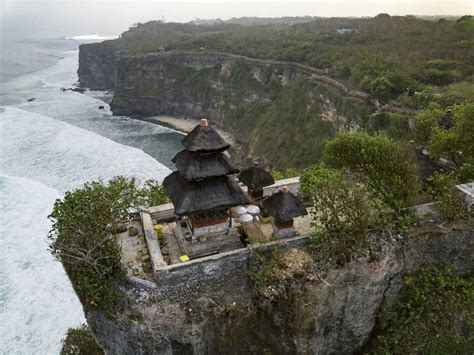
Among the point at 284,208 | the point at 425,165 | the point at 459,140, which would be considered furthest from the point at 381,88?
the point at 284,208

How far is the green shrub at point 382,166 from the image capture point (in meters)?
18.2

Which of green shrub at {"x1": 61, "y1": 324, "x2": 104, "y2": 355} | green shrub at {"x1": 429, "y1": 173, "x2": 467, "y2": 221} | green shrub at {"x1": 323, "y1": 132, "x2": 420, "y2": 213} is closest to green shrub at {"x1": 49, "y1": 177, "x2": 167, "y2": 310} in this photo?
green shrub at {"x1": 61, "y1": 324, "x2": 104, "y2": 355}

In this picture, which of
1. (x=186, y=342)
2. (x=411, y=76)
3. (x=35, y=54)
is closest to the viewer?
(x=186, y=342)

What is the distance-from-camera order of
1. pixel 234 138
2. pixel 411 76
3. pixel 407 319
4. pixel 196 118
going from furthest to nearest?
pixel 196 118
pixel 234 138
pixel 411 76
pixel 407 319

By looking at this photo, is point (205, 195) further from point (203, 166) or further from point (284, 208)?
point (284, 208)

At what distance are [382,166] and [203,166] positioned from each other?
8.72 meters

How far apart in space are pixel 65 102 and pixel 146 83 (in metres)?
20.7

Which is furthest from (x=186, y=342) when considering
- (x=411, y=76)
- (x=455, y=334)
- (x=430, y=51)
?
(x=430, y=51)

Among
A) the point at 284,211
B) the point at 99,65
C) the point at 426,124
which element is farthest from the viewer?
the point at 99,65

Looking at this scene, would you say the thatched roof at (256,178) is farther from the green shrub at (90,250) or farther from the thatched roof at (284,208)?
the green shrub at (90,250)

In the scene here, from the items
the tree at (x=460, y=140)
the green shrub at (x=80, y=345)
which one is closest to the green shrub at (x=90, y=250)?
the green shrub at (x=80, y=345)

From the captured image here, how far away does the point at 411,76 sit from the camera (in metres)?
49.5

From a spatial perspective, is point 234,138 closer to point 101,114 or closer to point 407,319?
point 101,114

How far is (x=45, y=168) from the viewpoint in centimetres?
5403
